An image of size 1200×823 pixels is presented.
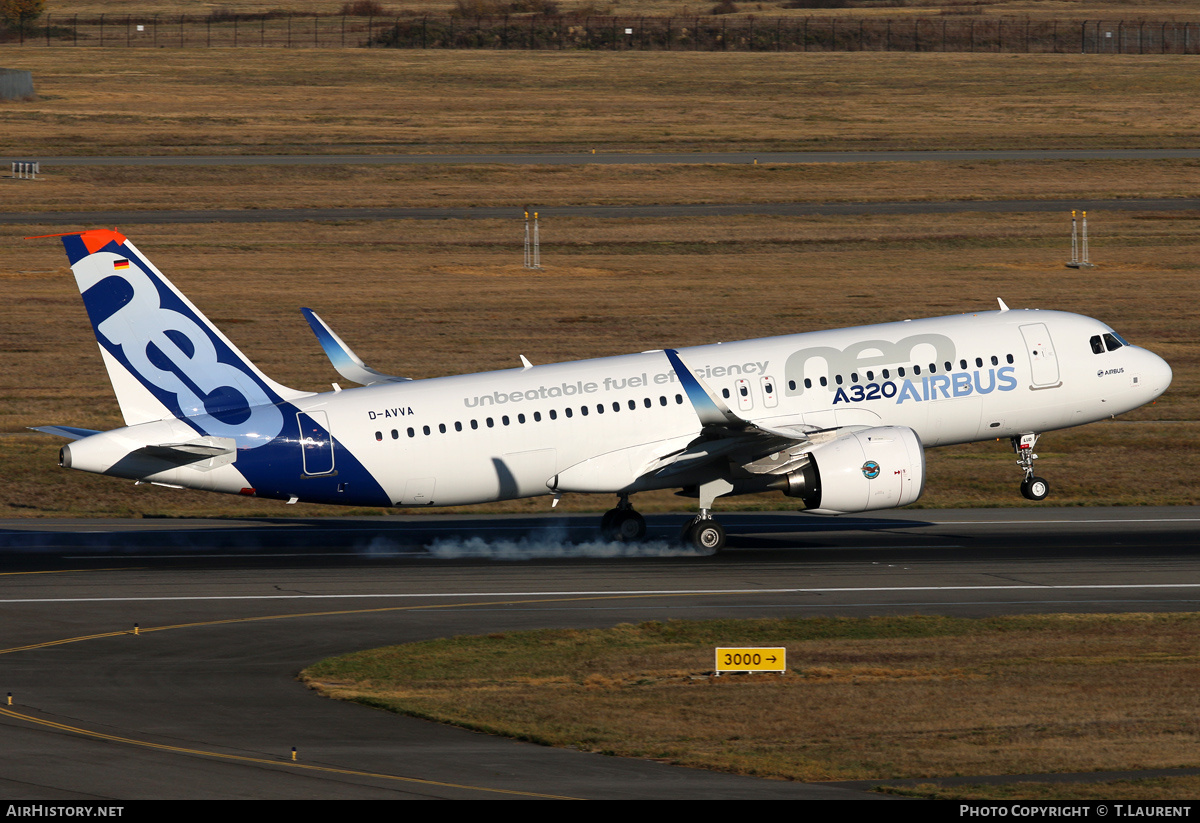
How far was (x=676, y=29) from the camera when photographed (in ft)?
570

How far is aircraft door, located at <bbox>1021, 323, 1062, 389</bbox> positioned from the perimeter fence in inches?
5004

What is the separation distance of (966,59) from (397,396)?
127 meters

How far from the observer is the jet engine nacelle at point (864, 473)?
36.0 m

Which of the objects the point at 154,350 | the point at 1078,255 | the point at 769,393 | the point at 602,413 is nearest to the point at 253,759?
the point at 154,350

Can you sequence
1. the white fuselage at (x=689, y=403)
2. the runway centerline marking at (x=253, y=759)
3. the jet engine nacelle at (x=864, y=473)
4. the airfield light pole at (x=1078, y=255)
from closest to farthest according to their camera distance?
the runway centerline marking at (x=253, y=759)
the jet engine nacelle at (x=864, y=473)
the white fuselage at (x=689, y=403)
the airfield light pole at (x=1078, y=255)

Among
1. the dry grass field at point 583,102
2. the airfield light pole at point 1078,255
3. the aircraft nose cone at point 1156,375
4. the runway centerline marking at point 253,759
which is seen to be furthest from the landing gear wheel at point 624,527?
the dry grass field at point 583,102

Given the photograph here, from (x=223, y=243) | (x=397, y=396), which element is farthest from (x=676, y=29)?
(x=397, y=396)

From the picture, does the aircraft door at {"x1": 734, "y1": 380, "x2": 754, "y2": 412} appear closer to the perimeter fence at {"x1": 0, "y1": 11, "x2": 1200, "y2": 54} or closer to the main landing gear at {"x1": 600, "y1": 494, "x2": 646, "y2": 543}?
the main landing gear at {"x1": 600, "y1": 494, "x2": 646, "y2": 543}

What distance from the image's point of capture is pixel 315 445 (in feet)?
118

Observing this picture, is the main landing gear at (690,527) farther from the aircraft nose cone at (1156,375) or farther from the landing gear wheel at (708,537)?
the aircraft nose cone at (1156,375)

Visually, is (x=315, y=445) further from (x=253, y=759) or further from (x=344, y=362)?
(x=253, y=759)

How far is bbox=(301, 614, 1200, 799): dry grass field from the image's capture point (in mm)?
21969

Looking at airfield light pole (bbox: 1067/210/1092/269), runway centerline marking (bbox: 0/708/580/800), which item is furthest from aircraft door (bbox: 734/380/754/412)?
airfield light pole (bbox: 1067/210/1092/269)

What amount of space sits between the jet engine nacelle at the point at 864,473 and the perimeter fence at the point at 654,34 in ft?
432
